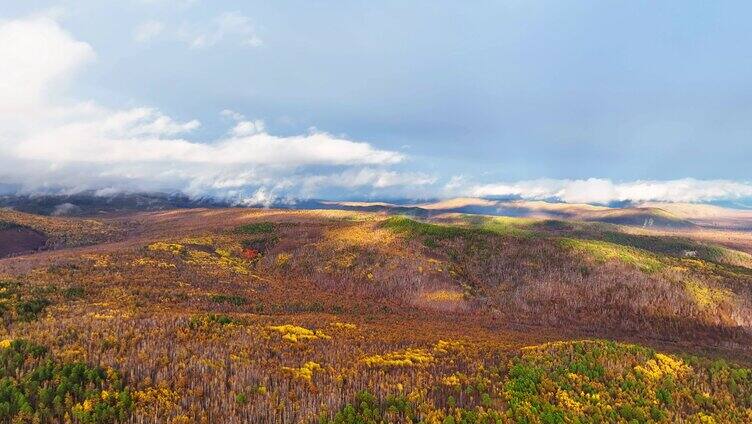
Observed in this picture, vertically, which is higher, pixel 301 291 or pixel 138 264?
pixel 138 264

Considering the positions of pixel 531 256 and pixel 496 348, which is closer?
pixel 496 348

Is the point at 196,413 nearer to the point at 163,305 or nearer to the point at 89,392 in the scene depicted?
the point at 89,392

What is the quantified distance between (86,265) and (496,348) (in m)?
44.2

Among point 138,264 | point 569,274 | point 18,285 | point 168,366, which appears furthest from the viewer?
point 569,274

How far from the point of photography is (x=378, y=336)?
2591cm

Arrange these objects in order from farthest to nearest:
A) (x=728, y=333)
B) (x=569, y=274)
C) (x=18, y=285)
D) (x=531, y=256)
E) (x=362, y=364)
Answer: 1. (x=531, y=256)
2. (x=569, y=274)
3. (x=728, y=333)
4. (x=18, y=285)
5. (x=362, y=364)

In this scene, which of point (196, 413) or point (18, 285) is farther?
point (18, 285)

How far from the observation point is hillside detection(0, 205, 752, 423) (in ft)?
44.2

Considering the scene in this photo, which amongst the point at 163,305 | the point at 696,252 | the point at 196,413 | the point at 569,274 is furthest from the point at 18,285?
the point at 696,252

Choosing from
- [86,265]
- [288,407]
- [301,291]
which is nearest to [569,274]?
[301,291]

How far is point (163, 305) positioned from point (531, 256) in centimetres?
4976

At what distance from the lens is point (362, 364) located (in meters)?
18.4

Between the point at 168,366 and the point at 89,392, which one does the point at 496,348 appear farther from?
the point at 89,392

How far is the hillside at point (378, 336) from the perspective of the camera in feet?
44.2
